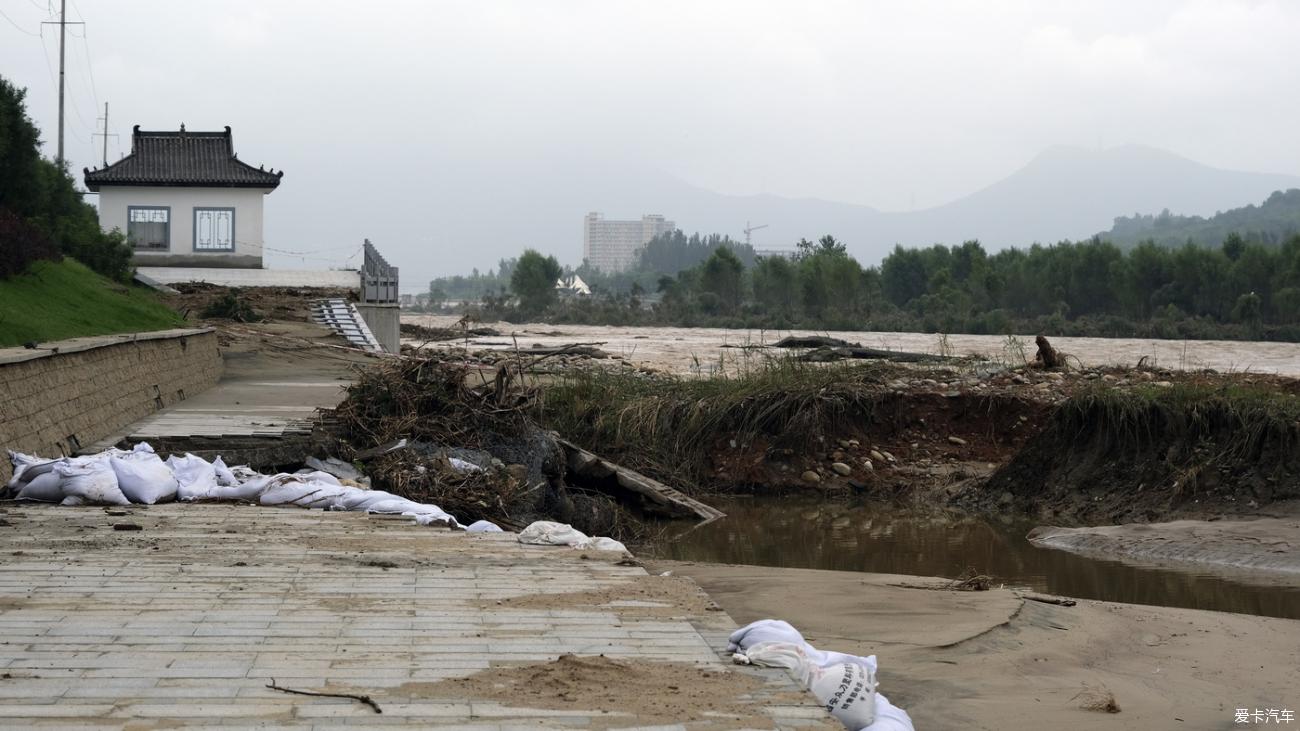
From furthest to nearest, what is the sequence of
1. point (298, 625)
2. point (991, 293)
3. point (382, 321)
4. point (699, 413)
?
point (991, 293)
point (382, 321)
point (699, 413)
point (298, 625)

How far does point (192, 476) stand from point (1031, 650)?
528cm

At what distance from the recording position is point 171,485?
323 inches

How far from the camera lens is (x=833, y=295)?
85.2 m

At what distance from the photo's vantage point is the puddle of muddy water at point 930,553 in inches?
373

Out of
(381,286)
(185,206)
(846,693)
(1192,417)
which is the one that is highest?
(185,206)

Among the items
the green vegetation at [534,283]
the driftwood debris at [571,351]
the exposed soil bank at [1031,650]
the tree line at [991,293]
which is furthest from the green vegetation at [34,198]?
the green vegetation at [534,283]

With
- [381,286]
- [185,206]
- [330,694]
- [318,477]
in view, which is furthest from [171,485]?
[185,206]

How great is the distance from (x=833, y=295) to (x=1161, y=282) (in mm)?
20977

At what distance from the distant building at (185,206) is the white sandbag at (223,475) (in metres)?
29.4

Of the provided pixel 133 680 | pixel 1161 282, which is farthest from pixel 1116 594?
pixel 1161 282

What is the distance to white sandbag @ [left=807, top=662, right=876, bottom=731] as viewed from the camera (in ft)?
14.5

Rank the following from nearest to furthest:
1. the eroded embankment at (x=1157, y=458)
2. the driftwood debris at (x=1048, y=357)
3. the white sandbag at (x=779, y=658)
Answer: the white sandbag at (x=779, y=658) → the eroded embankment at (x=1157, y=458) → the driftwood debris at (x=1048, y=357)

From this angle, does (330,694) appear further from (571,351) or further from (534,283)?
(534,283)

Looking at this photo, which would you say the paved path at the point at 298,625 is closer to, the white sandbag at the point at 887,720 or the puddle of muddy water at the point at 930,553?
the white sandbag at the point at 887,720
